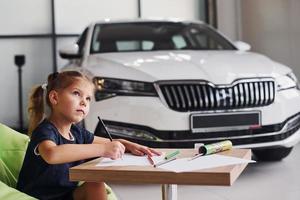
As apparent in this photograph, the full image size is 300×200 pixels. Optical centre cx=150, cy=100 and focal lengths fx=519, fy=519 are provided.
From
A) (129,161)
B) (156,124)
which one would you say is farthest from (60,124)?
(156,124)

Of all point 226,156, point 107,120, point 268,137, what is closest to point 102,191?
point 226,156

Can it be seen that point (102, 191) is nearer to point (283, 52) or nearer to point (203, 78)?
point (203, 78)

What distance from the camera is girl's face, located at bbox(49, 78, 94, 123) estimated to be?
4.87 feet

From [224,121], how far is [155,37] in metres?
1.40

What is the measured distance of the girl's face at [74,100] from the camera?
1.49m

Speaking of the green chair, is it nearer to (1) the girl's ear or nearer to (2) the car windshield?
(1) the girl's ear

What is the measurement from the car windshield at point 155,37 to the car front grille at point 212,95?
3.19ft

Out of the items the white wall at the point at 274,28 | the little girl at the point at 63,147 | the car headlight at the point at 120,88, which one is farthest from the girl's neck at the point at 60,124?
the white wall at the point at 274,28

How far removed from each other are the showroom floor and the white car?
8.5 inches

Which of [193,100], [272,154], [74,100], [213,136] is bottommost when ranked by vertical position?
[272,154]

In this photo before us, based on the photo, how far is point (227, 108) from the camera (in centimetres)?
316

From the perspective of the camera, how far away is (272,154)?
380 centimetres

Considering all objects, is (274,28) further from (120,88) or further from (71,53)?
(120,88)

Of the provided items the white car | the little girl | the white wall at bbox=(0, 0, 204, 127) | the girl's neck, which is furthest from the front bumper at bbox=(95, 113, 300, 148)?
the white wall at bbox=(0, 0, 204, 127)
